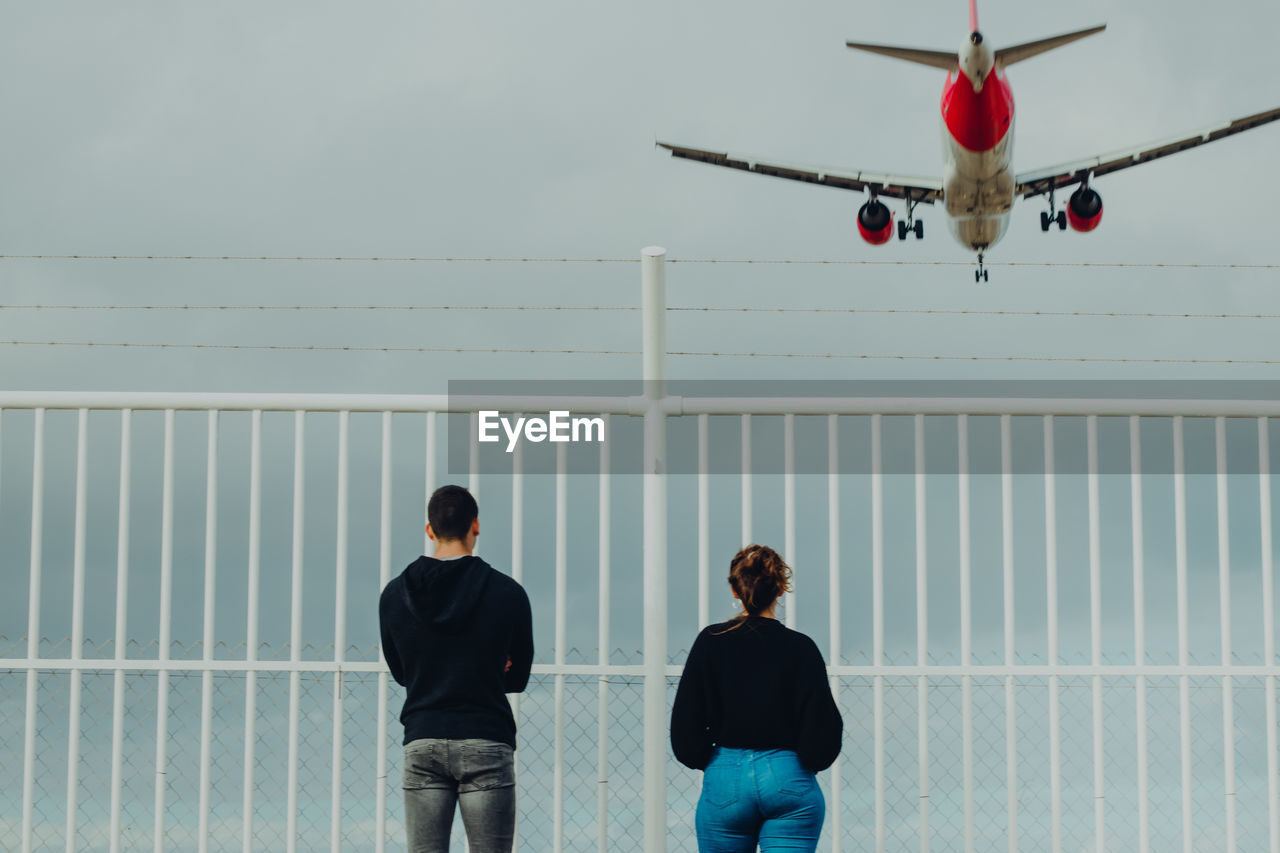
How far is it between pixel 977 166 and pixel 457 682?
2209 centimetres

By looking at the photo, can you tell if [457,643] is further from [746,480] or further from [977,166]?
[977,166]

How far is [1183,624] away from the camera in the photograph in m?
6.12

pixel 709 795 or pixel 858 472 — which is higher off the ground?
pixel 858 472

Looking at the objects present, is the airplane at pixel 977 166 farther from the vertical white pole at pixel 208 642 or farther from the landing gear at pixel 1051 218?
the vertical white pole at pixel 208 642

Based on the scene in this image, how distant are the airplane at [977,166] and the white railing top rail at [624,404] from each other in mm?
17530

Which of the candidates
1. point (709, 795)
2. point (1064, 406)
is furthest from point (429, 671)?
point (1064, 406)

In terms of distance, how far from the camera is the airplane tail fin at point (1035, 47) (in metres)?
27.1

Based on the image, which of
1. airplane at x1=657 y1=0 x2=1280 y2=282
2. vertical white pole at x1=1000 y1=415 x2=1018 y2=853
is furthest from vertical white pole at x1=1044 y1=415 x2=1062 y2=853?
airplane at x1=657 y1=0 x2=1280 y2=282

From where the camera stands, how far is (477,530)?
4.98m

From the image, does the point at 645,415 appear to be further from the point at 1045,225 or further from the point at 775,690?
the point at 1045,225

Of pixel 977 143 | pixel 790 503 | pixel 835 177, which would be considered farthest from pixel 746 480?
pixel 835 177

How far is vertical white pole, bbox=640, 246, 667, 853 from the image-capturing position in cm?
582

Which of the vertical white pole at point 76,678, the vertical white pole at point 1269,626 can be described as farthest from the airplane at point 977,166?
the vertical white pole at point 76,678

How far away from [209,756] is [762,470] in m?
2.67
